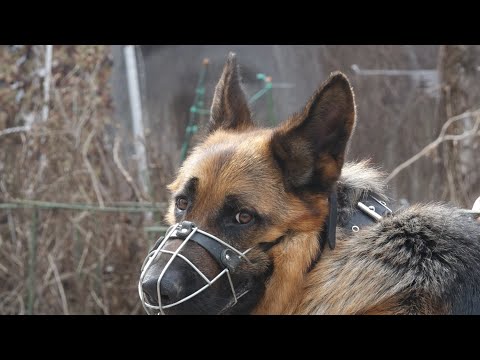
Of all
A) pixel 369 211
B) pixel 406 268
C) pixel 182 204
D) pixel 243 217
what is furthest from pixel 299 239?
pixel 182 204

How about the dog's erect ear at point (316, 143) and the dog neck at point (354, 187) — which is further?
the dog neck at point (354, 187)

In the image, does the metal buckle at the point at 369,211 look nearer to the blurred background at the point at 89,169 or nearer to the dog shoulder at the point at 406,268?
the dog shoulder at the point at 406,268

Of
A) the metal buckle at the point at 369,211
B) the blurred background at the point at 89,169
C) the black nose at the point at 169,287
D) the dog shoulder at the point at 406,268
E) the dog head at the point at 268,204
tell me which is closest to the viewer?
the dog shoulder at the point at 406,268

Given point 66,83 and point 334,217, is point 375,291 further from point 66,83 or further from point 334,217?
point 66,83

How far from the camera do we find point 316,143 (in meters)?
3.42

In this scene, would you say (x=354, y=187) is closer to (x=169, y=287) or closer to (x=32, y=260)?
(x=169, y=287)

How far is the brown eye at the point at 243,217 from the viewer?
334 centimetres

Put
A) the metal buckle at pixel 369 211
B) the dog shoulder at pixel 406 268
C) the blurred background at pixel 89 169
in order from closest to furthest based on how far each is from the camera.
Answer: the dog shoulder at pixel 406 268
the metal buckle at pixel 369 211
the blurred background at pixel 89 169

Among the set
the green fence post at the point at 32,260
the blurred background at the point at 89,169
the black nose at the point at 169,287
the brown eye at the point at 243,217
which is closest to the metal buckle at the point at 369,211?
the brown eye at the point at 243,217

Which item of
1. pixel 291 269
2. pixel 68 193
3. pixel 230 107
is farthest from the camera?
pixel 68 193

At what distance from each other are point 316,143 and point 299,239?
0.47 metres

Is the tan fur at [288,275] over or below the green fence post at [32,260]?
over

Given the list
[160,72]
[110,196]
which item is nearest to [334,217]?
[110,196]

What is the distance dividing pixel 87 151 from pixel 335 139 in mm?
4965
